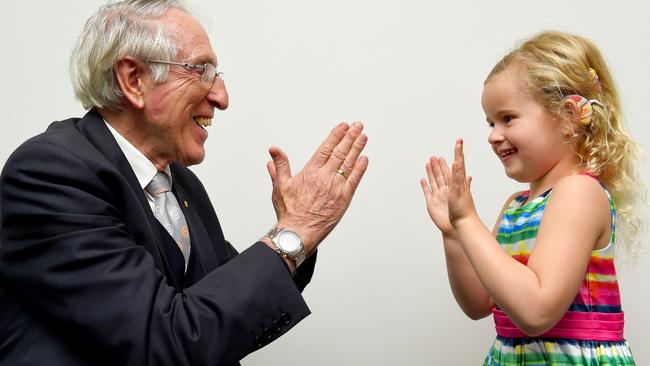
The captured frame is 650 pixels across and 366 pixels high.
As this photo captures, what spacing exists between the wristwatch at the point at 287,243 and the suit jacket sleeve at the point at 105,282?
0.06 m

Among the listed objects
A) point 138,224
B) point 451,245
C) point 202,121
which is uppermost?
point 202,121

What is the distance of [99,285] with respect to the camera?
46.2 inches

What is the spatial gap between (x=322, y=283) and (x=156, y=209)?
68 centimetres

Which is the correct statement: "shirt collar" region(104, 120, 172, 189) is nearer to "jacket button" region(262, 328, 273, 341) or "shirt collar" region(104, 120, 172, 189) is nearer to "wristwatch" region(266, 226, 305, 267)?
"wristwatch" region(266, 226, 305, 267)

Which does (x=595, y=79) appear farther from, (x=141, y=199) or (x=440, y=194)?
(x=141, y=199)

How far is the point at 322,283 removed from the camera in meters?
2.04

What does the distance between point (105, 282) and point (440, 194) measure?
0.69 metres

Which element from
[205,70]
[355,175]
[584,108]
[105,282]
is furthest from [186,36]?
[584,108]

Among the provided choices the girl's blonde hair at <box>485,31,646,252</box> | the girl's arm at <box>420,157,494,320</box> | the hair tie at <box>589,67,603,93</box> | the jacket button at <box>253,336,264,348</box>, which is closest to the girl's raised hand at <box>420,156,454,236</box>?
the girl's arm at <box>420,157,494,320</box>

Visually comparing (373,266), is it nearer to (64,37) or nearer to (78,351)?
(78,351)

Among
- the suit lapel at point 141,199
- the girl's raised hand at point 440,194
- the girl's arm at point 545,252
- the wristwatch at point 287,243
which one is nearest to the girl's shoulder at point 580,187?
the girl's arm at point 545,252

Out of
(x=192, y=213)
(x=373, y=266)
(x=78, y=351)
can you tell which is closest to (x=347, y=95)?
(x=373, y=266)

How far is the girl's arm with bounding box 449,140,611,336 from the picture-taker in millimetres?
1226

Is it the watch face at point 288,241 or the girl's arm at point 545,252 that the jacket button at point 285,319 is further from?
the girl's arm at point 545,252
